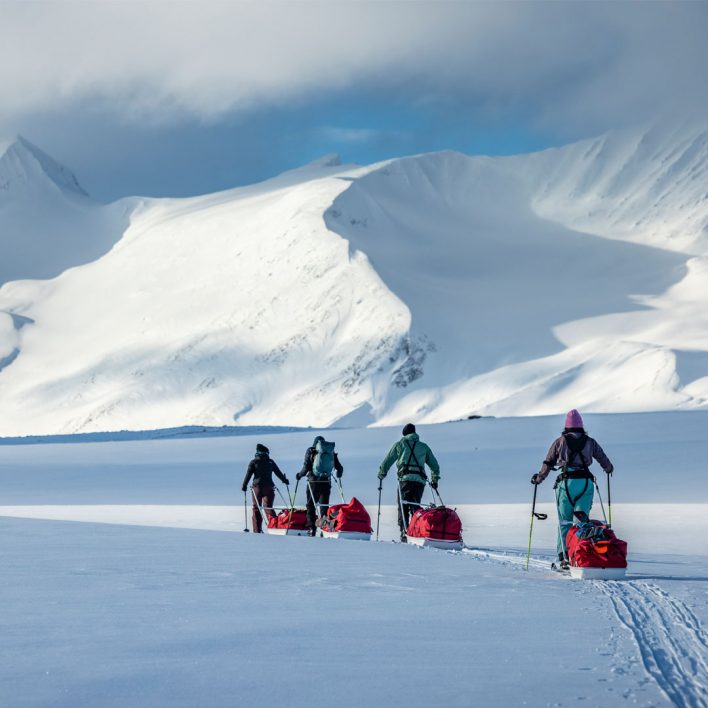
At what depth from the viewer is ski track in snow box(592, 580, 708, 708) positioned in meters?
6.26

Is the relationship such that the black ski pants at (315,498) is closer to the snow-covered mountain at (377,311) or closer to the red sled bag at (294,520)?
the red sled bag at (294,520)

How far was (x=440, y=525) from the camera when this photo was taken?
1424 cm

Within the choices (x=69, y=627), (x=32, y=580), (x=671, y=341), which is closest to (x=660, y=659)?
(x=69, y=627)

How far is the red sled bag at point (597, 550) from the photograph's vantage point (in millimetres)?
10844

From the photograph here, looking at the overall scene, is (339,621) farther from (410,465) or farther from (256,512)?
(256,512)

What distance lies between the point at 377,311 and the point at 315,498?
386ft

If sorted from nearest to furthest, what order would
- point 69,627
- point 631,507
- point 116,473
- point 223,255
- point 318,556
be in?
point 69,627
point 318,556
point 631,507
point 116,473
point 223,255

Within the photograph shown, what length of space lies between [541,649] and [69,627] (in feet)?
9.65

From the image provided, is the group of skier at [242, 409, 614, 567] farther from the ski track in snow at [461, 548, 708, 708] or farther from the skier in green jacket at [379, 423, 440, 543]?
the ski track in snow at [461, 548, 708, 708]

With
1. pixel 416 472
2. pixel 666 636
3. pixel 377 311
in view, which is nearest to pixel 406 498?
pixel 416 472

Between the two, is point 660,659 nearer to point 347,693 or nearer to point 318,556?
point 347,693

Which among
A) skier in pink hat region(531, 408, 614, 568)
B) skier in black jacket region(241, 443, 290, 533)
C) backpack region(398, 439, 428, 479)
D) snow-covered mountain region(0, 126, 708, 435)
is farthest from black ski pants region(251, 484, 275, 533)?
snow-covered mountain region(0, 126, 708, 435)

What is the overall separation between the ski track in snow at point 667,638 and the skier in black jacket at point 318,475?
6999mm

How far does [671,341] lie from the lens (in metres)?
118
